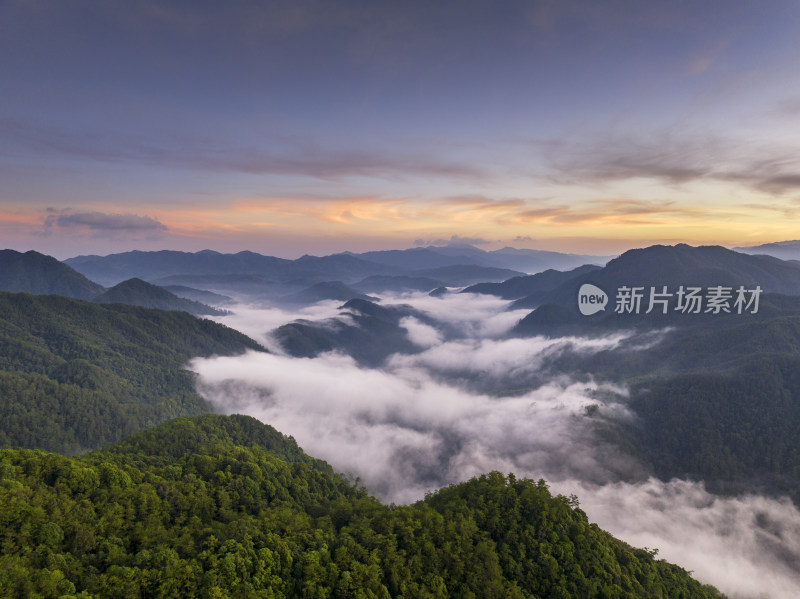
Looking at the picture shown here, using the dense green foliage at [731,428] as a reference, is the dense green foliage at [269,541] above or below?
above

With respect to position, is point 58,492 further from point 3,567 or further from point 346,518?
A: point 346,518

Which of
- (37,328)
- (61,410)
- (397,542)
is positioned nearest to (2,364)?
(37,328)

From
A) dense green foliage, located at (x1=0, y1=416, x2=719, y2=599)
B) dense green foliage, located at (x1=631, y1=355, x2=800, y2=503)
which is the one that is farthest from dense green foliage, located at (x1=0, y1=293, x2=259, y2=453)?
dense green foliage, located at (x1=631, y1=355, x2=800, y2=503)

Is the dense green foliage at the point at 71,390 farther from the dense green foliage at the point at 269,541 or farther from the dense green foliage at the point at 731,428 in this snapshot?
the dense green foliage at the point at 731,428

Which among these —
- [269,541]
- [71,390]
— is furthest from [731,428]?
[71,390]

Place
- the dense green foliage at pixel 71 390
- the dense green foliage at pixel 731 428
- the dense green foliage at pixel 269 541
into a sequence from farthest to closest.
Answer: the dense green foliage at pixel 731 428, the dense green foliage at pixel 71 390, the dense green foliage at pixel 269 541

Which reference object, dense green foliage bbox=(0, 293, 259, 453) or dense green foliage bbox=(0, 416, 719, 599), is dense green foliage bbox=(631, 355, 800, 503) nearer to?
dense green foliage bbox=(0, 416, 719, 599)

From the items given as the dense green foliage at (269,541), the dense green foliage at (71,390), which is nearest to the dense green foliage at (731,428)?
the dense green foliage at (269,541)

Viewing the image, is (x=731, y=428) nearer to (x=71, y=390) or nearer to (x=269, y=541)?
(x=269, y=541)

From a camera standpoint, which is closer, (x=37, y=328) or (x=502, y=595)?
(x=502, y=595)
